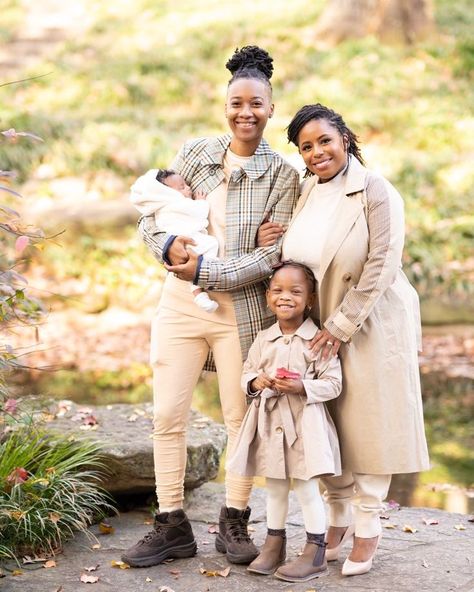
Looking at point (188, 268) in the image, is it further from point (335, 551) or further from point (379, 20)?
point (379, 20)

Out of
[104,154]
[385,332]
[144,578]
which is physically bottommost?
[144,578]

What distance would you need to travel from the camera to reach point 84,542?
3.92m

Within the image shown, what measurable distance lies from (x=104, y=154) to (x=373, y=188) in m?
8.09

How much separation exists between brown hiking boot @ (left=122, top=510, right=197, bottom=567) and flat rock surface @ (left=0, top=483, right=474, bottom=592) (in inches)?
1.5

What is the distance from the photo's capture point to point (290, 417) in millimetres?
3314

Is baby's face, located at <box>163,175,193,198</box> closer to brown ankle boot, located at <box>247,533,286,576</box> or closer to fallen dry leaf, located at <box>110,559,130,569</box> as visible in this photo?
brown ankle boot, located at <box>247,533,286,576</box>

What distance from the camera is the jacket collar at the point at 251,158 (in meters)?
3.50

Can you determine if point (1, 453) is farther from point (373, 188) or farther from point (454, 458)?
point (454, 458)

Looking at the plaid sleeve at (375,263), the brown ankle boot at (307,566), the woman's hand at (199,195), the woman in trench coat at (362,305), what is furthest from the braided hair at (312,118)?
the brown ankle boot at (307,566)

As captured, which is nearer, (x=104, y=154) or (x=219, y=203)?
(x=219, y=203)

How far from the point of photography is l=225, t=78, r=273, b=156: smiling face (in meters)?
3.39

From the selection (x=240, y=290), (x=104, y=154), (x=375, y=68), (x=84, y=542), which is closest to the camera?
(x=240, y=290)

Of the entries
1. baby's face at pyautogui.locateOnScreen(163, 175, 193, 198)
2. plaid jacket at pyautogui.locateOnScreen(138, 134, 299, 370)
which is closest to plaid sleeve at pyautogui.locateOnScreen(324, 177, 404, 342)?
plaid jacket at pyautogui.locateOnScreen(138, 134, 299, 370)

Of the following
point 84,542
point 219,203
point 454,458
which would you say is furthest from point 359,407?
point 454,458
